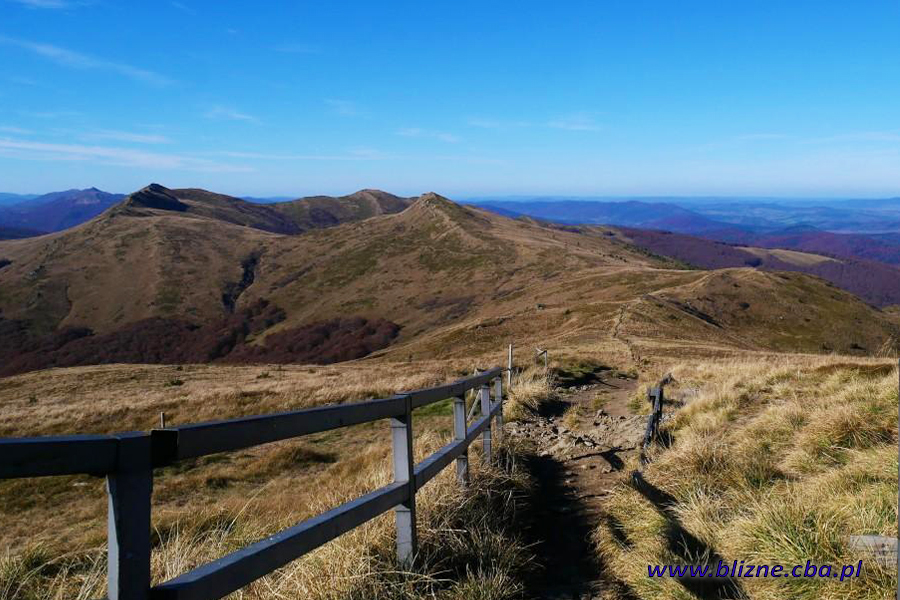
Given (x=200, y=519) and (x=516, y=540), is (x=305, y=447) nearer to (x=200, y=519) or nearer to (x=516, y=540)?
(x=200, y=519)

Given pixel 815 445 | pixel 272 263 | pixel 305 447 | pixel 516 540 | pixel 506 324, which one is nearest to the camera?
pixel 516 540

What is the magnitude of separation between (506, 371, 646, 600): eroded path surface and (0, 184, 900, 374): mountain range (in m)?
17.5

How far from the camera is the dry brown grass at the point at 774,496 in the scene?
13.5ft

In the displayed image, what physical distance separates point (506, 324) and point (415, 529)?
4839 centimetres

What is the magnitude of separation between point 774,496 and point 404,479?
2.89 metres

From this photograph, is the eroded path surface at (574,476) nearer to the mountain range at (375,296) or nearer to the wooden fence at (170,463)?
the wooden fence at (170,463)

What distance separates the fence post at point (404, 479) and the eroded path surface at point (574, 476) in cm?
100

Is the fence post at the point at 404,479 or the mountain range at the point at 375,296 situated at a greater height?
the fence post at the point at 404,479

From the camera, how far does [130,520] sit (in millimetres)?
2479

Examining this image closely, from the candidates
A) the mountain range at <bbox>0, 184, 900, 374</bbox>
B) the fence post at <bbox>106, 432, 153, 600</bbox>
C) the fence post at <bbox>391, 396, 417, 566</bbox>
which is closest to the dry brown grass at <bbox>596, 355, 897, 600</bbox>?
the fence post at <bbox>391, 396, 417, 566</bbox>

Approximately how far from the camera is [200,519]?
22.9 ft

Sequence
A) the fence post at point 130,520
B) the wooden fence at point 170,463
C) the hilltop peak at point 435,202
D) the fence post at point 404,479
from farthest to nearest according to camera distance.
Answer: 1. the hilltop peak at point 435,202
2. the fence post at point 404,479
3. the fence post at point 130,520
4. the wooden fence at point 170,463

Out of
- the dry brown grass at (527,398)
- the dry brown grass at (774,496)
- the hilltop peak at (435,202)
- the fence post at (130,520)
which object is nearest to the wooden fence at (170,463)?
the fence post at (130,520)

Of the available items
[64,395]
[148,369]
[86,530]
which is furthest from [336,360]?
[86,530]
